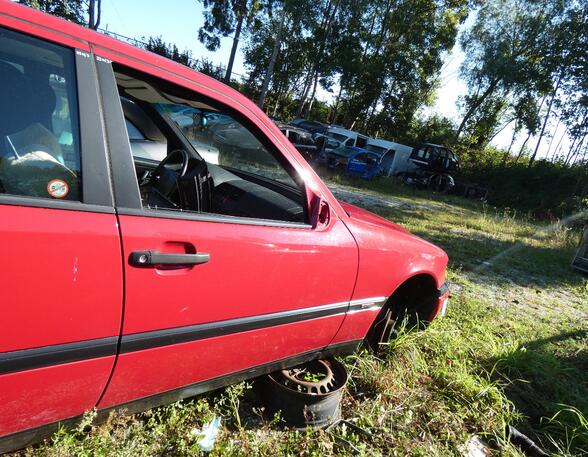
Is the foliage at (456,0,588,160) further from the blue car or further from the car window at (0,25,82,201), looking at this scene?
the car window at (0,25,82,201)

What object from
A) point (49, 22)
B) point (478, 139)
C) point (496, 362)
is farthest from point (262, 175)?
point (478, 139)

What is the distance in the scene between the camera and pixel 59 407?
1.36m

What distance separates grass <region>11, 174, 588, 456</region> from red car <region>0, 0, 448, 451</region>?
0.30m

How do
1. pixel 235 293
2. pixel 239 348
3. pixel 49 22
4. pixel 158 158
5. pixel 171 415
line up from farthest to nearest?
pixel 158 158 → pixel 171 415 → pixel 239 348 → pixel 235 293 → pixel 49 22

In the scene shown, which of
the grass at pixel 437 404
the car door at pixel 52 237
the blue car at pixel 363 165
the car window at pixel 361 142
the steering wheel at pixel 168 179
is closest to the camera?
the car door at pixel 52 237

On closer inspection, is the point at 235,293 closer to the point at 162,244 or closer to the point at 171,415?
the point at 162,244

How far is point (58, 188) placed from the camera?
4.15ft

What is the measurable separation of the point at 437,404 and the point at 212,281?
1.92 meters

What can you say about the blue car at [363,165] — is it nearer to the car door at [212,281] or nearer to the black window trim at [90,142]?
the car door at [212,281]

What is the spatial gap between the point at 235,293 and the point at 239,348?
0.33 m

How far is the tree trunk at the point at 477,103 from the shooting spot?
26.3 metres

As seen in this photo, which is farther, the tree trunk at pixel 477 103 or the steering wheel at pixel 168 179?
the tree trunk at pixel 477 103

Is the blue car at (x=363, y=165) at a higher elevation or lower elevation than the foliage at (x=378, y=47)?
lower

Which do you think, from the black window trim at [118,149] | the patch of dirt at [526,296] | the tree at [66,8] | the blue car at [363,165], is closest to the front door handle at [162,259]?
the black window trim at [118,149]
